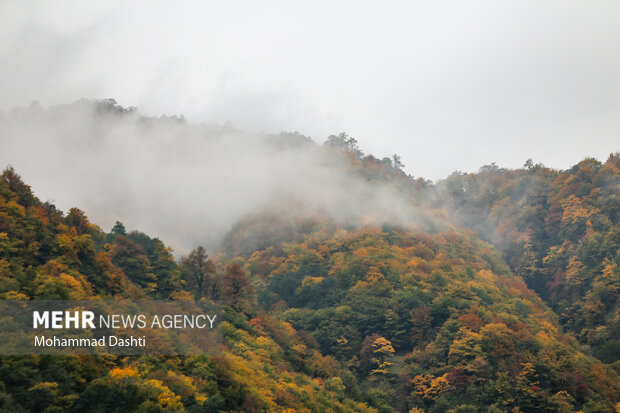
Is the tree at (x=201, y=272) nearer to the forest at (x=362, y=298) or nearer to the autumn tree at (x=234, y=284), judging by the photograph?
the forest at (x=362, y=298)

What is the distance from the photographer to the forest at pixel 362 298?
56.5 meters

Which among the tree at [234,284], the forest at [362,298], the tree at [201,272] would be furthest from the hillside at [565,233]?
the tree at [201,272]

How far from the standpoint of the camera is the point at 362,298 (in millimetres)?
105562

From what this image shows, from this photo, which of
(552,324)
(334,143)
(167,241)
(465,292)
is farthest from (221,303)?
(334,143)

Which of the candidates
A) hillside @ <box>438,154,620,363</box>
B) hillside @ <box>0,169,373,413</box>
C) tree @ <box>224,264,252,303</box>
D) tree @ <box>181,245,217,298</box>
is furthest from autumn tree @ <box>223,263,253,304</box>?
hillside @ <box>438,154,620,363</box>

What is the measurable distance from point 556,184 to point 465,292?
5338 cm

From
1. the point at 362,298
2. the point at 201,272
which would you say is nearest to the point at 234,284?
the point at 201,272

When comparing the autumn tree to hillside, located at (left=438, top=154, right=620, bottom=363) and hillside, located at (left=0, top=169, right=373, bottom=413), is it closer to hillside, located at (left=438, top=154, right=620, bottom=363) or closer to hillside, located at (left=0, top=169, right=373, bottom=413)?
hillside, located at (left=0, top=169, right=373, bottom=413)

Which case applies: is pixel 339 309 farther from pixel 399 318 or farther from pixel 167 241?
pixel 167 241

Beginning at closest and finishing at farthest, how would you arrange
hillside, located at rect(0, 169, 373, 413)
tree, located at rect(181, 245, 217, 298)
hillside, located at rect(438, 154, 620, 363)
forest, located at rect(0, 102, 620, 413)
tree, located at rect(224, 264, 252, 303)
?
hillside, located at rect(0, 169, 373, 413), forest, located at rect(0, 102, 620, 413), tree, located at rect(181, 245, 217, 298), tree, located at rect(224, 264, 252, 303), hillside, located at rect(438, 154, 620, 363)

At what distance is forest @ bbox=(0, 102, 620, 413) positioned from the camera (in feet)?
185

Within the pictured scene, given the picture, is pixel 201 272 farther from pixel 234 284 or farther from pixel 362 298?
pixel 362 298

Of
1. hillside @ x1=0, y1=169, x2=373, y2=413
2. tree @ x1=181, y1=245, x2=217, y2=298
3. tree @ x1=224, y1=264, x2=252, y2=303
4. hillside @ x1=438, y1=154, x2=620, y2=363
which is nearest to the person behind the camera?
hillside @ x1=0, y1=169, x2=373, y2=413

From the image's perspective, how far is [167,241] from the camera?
146 metres
